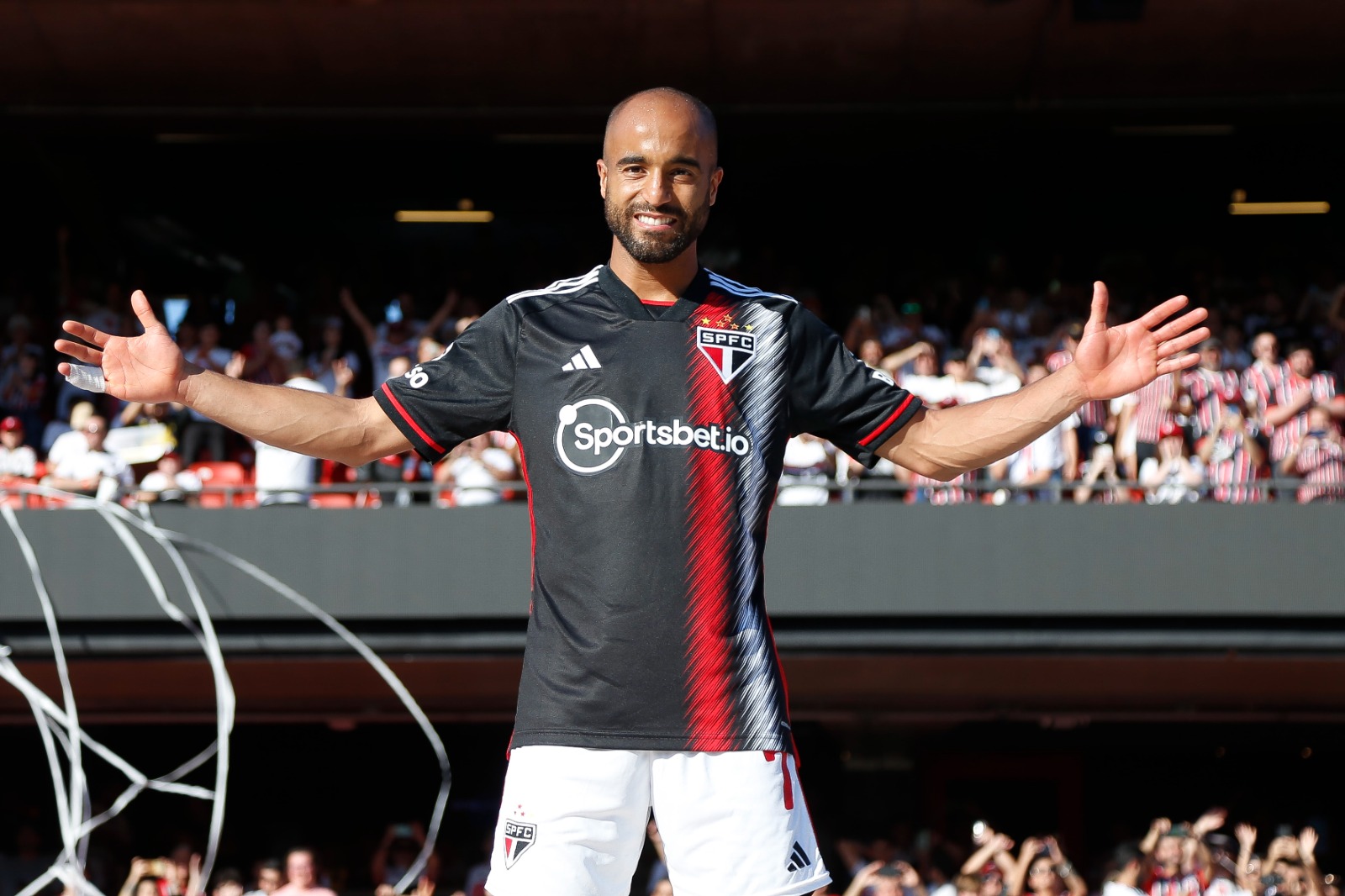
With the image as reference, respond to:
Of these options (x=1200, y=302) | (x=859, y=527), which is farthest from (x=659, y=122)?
(x=1200, y=302)

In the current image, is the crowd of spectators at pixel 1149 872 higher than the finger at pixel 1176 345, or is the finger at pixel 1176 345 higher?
the finger at pixel 1176 345

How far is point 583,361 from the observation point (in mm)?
2436

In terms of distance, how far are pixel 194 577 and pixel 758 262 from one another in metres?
6.07

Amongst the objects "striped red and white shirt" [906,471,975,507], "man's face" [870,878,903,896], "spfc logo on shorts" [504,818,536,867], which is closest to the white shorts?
"spfc logo on shorts" [504,818,536,867]

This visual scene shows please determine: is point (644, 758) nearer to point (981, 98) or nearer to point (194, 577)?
point (194, 577)

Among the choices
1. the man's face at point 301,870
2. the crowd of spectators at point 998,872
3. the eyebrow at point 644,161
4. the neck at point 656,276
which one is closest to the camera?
the eyebrow at point 644,161

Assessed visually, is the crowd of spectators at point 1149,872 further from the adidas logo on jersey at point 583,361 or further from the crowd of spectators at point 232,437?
the adidas logo on jersey at point 583,361

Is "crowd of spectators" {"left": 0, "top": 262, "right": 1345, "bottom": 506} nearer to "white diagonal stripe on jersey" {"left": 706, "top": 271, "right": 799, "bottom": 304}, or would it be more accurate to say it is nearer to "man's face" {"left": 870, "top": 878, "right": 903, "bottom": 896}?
"man's face" {"left": 870, "top": 878, "right": 903, "bottom": 896}

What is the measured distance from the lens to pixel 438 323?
1166cm

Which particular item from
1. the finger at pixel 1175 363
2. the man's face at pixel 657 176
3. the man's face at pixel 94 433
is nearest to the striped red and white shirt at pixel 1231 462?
the man's face at pixel 94 433

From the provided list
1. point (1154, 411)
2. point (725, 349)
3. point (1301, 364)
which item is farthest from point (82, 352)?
point (1301, 364)

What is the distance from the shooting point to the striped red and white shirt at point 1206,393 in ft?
32.6

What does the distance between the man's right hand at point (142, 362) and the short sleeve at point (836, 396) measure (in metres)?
0.99

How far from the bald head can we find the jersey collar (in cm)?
21
